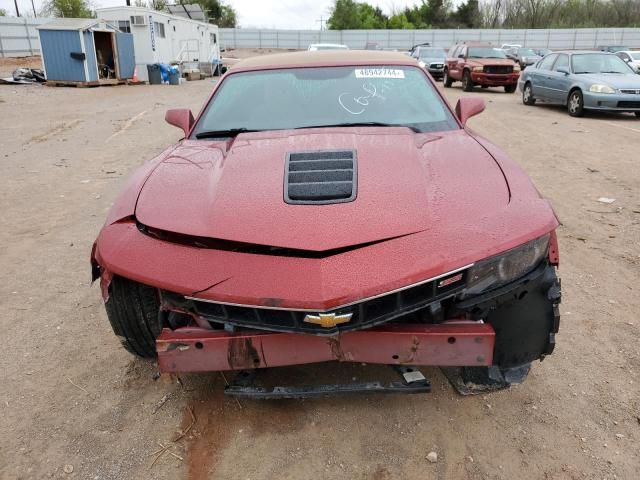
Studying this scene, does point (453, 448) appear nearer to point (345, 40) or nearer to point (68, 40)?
point (68, 40)

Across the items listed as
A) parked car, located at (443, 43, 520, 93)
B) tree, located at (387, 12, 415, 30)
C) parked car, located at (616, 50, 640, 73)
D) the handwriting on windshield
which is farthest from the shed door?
tree, located at (387, 12, 415, 30)

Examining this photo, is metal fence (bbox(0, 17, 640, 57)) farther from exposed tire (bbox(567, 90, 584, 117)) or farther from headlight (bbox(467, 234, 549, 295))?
headlight (bbox(467, 234, 549, 295))

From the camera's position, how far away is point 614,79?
11.3 meters

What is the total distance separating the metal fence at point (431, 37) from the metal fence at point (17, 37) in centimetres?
2281

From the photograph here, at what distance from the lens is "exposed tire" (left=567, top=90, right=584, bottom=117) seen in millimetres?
11562

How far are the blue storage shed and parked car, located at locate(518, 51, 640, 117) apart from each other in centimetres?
1629

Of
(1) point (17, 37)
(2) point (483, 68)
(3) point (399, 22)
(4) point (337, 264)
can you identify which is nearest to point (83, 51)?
(2) point (483, 68)

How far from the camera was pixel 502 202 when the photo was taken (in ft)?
7.04

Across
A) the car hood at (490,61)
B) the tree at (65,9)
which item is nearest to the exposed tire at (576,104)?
Result: the car hood at (490,61)

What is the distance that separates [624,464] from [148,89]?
70.2ft

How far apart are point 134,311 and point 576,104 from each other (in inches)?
477

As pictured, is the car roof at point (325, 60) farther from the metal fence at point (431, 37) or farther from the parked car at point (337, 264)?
the metal fence at point (431, 37)

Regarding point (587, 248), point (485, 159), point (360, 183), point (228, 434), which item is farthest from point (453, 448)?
point (587, 248)

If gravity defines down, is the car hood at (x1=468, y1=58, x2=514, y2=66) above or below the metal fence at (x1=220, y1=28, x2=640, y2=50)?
below
